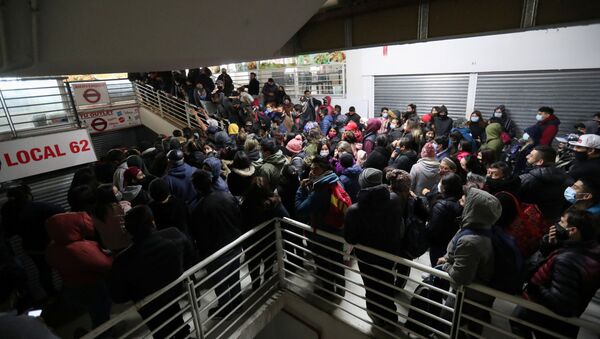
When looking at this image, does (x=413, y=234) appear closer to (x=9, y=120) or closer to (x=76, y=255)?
(x=76, y=255)

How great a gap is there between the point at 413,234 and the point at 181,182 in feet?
9.91

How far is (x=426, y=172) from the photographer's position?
412 cm

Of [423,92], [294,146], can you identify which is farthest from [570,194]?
[423,92]

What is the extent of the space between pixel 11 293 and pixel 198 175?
5.47 feet

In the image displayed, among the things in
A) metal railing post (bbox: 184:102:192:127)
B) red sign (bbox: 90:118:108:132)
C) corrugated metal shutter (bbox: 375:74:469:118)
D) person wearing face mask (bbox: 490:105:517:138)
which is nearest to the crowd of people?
person wearing face mask (bbox: 490:105:517:138)

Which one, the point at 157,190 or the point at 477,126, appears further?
the point at 477,126

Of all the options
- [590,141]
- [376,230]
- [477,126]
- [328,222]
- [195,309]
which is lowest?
[195,309]

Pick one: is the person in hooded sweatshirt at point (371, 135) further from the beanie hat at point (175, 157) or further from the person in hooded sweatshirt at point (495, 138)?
the beanie hat at point (175, 157)

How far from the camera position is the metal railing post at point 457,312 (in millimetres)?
2469

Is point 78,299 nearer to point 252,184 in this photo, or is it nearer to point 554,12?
point 252,184

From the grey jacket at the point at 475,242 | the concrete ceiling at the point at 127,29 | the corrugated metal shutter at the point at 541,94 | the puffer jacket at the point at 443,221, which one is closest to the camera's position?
the concrete ceiling at the point at 127,29

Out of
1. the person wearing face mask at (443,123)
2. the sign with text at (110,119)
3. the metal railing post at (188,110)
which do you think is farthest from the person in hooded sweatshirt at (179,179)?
the sign with text at (110,119)

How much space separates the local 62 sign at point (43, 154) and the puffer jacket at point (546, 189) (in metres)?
6.34

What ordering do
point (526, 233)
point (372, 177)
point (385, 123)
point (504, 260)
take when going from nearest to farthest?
point (504, 260) → point (372, 177) → point (526, 233) → point (385, 123)
